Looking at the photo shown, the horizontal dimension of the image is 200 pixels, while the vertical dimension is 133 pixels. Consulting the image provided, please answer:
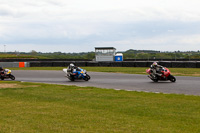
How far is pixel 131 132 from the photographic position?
6.05 m

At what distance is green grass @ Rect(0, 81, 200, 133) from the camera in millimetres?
6445

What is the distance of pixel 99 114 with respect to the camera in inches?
314

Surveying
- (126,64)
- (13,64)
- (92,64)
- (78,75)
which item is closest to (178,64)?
(126,64)

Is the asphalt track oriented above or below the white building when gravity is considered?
below

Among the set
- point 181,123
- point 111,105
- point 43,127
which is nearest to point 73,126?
point 43,127

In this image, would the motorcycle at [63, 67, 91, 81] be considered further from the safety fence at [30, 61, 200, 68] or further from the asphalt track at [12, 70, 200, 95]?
the safety fence at [30, 61, 200, 68]

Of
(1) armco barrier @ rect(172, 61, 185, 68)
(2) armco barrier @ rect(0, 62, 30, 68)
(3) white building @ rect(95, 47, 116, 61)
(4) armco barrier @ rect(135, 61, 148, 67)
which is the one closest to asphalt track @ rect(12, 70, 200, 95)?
(1) armco barrier @ rect(172, 61, 185, 68)

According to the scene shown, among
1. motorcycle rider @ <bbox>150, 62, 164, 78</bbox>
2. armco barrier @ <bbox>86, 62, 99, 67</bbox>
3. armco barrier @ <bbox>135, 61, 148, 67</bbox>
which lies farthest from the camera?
armco barrier @ <bbox>86, 62, 99, 67</bbox>

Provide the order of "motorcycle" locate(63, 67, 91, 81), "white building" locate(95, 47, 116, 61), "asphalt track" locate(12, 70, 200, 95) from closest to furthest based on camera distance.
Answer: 1. "asphalt track" locate(12, 70, 200, 95)
2. "motorcycle" locate(63, 67, 91, 81)
3. "white building" locate(95, 47, 116, 61)

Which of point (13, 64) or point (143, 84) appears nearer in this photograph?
point (143, 84)

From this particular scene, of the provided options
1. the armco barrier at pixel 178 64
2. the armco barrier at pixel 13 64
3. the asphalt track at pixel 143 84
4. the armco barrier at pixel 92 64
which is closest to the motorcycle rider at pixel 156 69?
the asphalt track at pixel 143 84

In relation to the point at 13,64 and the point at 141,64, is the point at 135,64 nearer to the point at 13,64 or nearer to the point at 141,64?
the point at 141,64

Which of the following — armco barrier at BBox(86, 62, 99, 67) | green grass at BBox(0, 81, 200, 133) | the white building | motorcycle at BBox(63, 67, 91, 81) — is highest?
the white building

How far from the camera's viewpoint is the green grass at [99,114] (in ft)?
21.1
